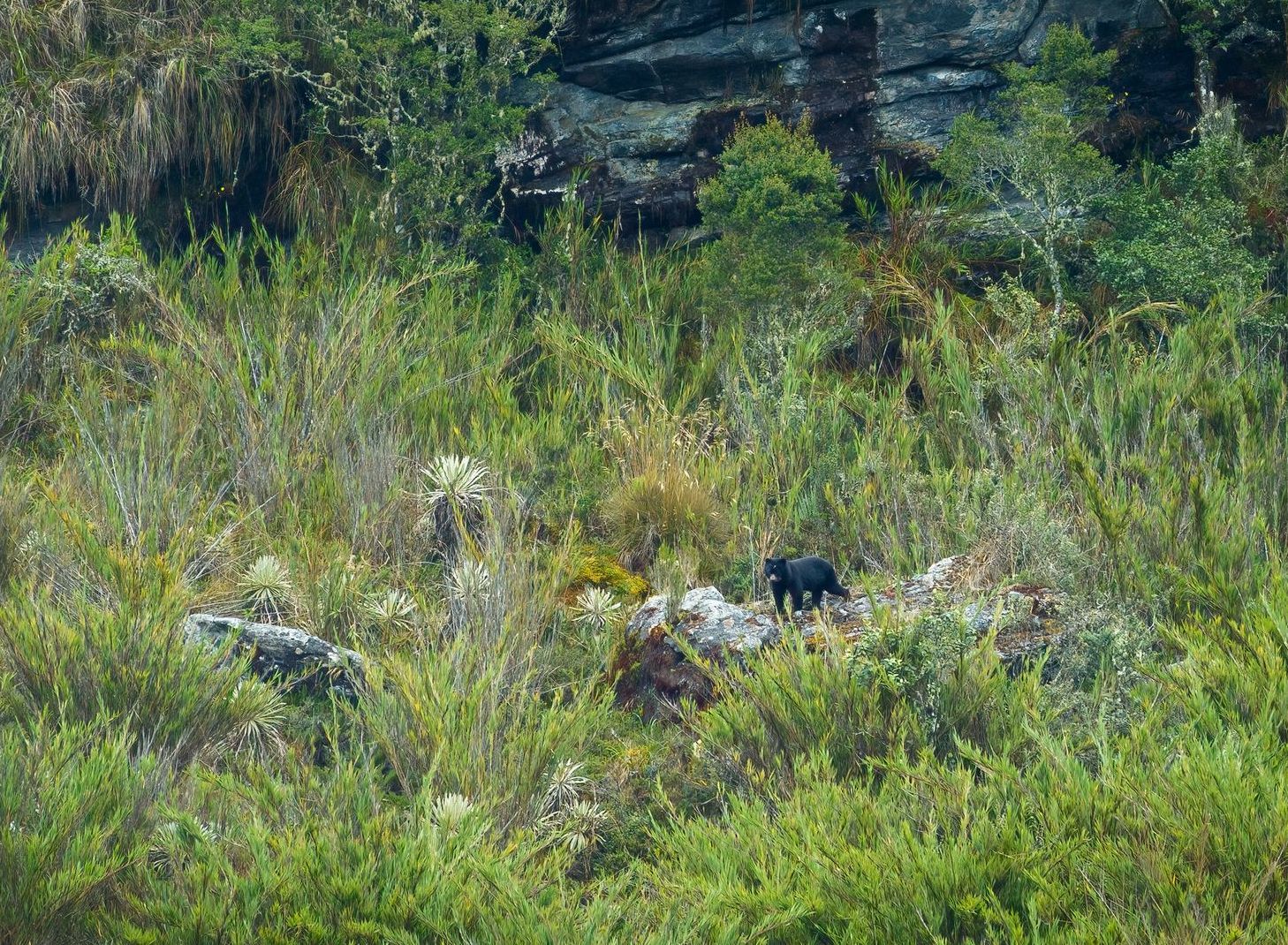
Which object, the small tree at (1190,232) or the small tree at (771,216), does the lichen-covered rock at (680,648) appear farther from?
the small tree at (1190,232)

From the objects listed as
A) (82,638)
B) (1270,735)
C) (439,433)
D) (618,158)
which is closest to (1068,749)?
(1270,735)

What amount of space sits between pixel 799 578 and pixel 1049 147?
181 inches

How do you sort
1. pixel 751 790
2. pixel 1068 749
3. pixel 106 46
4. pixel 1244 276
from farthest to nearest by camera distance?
pixel 106 46
pixel 1244 276
pixel 751 790
pixel 1068 749

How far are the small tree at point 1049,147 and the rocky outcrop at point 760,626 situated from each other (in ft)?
11.8

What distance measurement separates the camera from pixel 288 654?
5785 mm

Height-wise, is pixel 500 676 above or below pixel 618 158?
below

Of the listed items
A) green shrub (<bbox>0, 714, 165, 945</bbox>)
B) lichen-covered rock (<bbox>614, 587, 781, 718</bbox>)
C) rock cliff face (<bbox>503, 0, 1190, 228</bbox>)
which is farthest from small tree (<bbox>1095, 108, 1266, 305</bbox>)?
green shrub (<bbox>0, 714, 165, 945</bbox>)

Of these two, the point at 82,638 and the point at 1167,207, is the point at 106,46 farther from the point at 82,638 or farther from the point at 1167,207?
the point at 1167,207

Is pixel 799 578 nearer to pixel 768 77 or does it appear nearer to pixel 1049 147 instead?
pixel 1049 147

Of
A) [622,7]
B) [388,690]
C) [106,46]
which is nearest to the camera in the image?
[388,690]

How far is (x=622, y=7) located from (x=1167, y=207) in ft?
14.8

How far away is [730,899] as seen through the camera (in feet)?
12.2

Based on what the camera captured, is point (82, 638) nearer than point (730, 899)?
No

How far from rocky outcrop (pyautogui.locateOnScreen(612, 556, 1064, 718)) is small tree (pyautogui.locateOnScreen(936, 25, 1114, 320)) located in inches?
142
